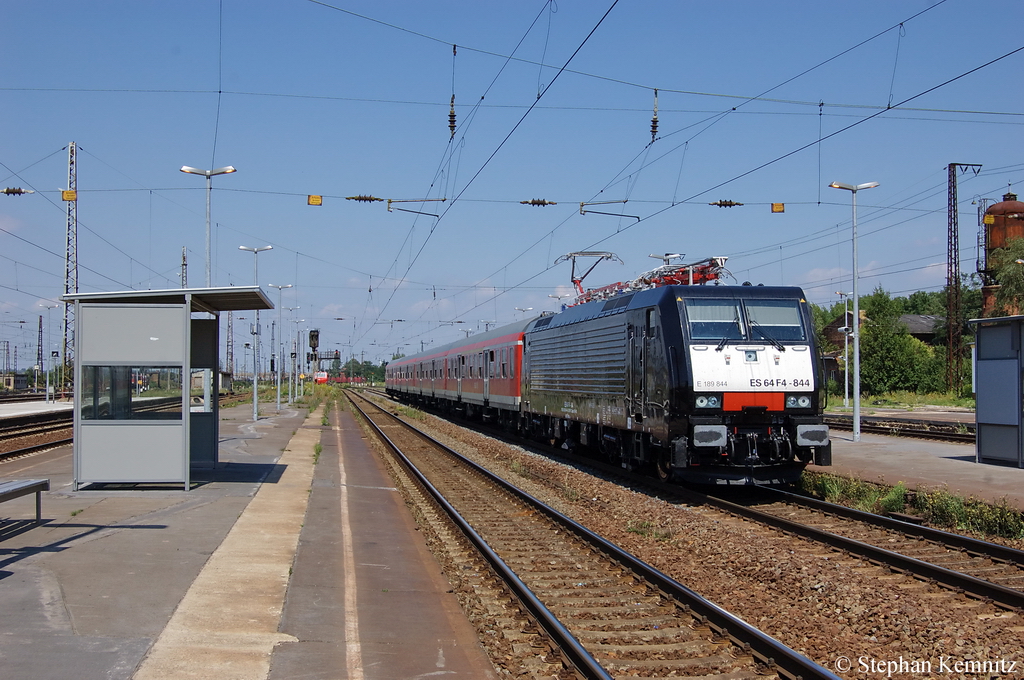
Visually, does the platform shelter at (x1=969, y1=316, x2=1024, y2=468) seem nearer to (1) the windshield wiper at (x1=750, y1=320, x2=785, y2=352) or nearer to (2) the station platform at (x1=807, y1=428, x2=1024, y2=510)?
(2) the station platform at (x1=807, y1=428, x2=1024, y2=510)

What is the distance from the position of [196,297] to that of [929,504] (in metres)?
11.1

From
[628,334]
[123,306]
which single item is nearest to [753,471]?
[628,334]

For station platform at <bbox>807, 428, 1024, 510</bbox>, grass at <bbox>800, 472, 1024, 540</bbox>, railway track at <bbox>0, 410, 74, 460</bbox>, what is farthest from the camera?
railway track at <bbox>0, 410, 74, 460</bbox>

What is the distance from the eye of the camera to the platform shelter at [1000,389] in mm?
15188

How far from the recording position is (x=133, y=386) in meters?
12.8

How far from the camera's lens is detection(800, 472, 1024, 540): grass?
10.6m

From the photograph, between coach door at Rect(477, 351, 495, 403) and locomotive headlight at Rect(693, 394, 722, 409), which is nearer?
locomotive headlight at Rect(693, 394, 722, 409)

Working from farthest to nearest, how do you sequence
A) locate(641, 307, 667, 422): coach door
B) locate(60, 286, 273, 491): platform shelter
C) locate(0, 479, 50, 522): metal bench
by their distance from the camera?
1. locate(641, 307, 667, 422): coach door
2. locate(60, 286, 273, 491): platform shelter
3. locate(0, 479, 50, 522): metal bench

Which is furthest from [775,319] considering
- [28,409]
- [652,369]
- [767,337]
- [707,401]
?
[28,409]

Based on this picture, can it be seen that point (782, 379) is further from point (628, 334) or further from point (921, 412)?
point (921, 412)

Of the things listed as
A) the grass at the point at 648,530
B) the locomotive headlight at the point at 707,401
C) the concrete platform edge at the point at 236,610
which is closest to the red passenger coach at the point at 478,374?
the locomotive headlight at the point at 707,401

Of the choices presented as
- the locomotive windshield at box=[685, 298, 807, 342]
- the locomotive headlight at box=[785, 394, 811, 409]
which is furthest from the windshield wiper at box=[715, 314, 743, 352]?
the locomotive headlight at box=[785, 394, 811, 409]

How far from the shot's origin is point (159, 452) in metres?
12.5

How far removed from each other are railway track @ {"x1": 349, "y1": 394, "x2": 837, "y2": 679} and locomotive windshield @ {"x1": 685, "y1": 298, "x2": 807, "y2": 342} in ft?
12.2
